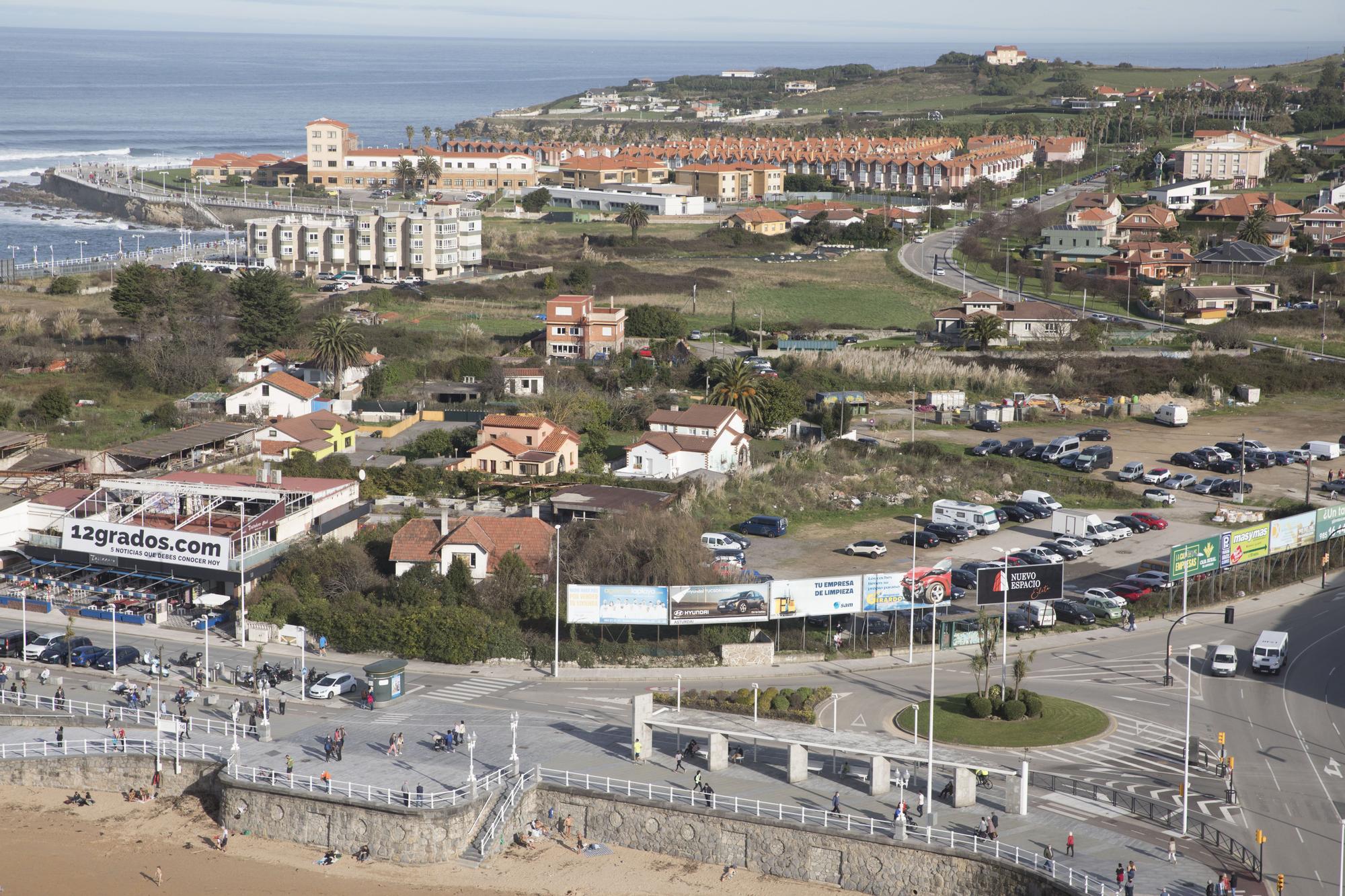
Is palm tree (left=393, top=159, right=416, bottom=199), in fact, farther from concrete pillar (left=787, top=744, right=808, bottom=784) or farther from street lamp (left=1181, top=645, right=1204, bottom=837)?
street lamp (left=1181, top=645, right=1204, bottom=837)

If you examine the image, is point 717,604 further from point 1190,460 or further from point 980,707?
point 1190,460

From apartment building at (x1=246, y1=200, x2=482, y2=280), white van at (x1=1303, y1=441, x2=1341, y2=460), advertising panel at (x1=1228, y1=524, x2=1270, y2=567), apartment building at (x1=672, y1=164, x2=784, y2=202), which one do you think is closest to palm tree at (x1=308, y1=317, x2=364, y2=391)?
apartment building at (x1=246, y1=200, x2=482, y2=280)

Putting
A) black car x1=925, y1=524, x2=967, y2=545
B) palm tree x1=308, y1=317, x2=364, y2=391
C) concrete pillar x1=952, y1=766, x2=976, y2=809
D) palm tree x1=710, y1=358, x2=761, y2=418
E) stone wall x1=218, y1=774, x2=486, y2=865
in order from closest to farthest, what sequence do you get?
concrete pillar x1=952, y1=766, x2=976, y2=809 → stone wall x1=218, y1=774, x2=486, y2=865 → black car x1=925, y1=524, x2=967, y2=545 → palm tree x1=710, y1=358, x2=761, y2=418 → palm tree x1=308, y1=317, x2=364, y2=391

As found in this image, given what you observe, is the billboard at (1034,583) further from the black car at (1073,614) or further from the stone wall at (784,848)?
the stone wall at (784,848)

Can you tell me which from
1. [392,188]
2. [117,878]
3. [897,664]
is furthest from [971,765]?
[392,188]

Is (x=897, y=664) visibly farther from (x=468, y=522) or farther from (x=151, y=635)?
(x=151, y=635)

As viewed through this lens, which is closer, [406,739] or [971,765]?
[971,765]
